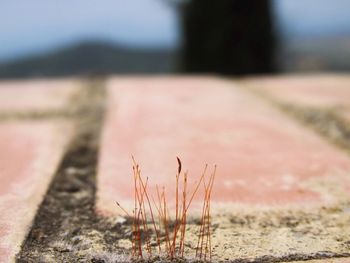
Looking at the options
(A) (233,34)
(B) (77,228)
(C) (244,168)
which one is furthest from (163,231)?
(A) (233,34)

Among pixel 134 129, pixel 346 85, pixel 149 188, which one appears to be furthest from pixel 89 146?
pixel 346 85

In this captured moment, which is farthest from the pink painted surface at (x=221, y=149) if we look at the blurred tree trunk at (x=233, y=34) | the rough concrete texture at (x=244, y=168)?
the blurred tree trunk at (x=233, y=34)

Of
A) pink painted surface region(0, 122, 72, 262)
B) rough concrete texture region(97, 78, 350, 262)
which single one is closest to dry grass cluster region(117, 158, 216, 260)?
rough concrete texture region(97, 78, 350, 262)

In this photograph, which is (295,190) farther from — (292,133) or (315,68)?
Answer: (315,68)

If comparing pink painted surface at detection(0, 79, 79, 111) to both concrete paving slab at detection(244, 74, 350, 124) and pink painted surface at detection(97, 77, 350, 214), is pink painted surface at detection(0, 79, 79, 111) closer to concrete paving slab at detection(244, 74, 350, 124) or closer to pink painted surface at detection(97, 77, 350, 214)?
pink painted surface at detection(97, 77, 350, 214)

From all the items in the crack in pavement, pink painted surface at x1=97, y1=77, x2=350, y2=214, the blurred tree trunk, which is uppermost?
the blurred tree trunk

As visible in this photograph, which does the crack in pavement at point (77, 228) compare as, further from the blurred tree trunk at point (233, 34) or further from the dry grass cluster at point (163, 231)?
the blurred tree trunk at point (233, 34)

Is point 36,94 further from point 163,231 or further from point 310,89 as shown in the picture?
point 163,231
